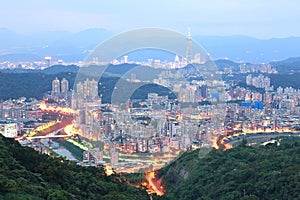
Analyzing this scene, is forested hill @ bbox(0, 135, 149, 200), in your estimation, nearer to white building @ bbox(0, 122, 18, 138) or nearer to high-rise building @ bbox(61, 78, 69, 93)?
white building @ bbox(0, 122, 18, 138)

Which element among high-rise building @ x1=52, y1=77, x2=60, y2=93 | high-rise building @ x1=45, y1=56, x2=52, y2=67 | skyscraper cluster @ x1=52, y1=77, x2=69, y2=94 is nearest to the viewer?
skyscraper cluster @ x1=52, y1=77, x2=69, y2=94

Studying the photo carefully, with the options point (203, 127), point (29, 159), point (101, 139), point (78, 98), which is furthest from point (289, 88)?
point (29, 159)

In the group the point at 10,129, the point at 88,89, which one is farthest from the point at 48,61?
the point at 88,89

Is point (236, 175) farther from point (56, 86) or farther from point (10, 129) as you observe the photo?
point (56, 86)

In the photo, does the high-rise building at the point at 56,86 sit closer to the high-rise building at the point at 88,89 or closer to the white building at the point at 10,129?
the high-rise building at the point at 88,89

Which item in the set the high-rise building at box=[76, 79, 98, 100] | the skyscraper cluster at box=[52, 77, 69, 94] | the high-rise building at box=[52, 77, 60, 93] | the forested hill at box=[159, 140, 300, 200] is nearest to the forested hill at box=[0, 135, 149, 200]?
the forested hill at box=[159, 140, 300, 200]

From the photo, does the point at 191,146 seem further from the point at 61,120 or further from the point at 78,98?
the point at 61,120

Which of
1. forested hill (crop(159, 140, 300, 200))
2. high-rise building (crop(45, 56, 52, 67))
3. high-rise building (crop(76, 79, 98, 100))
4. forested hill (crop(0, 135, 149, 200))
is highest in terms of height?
high-rise building (crop(45, 56, 52, 67))
